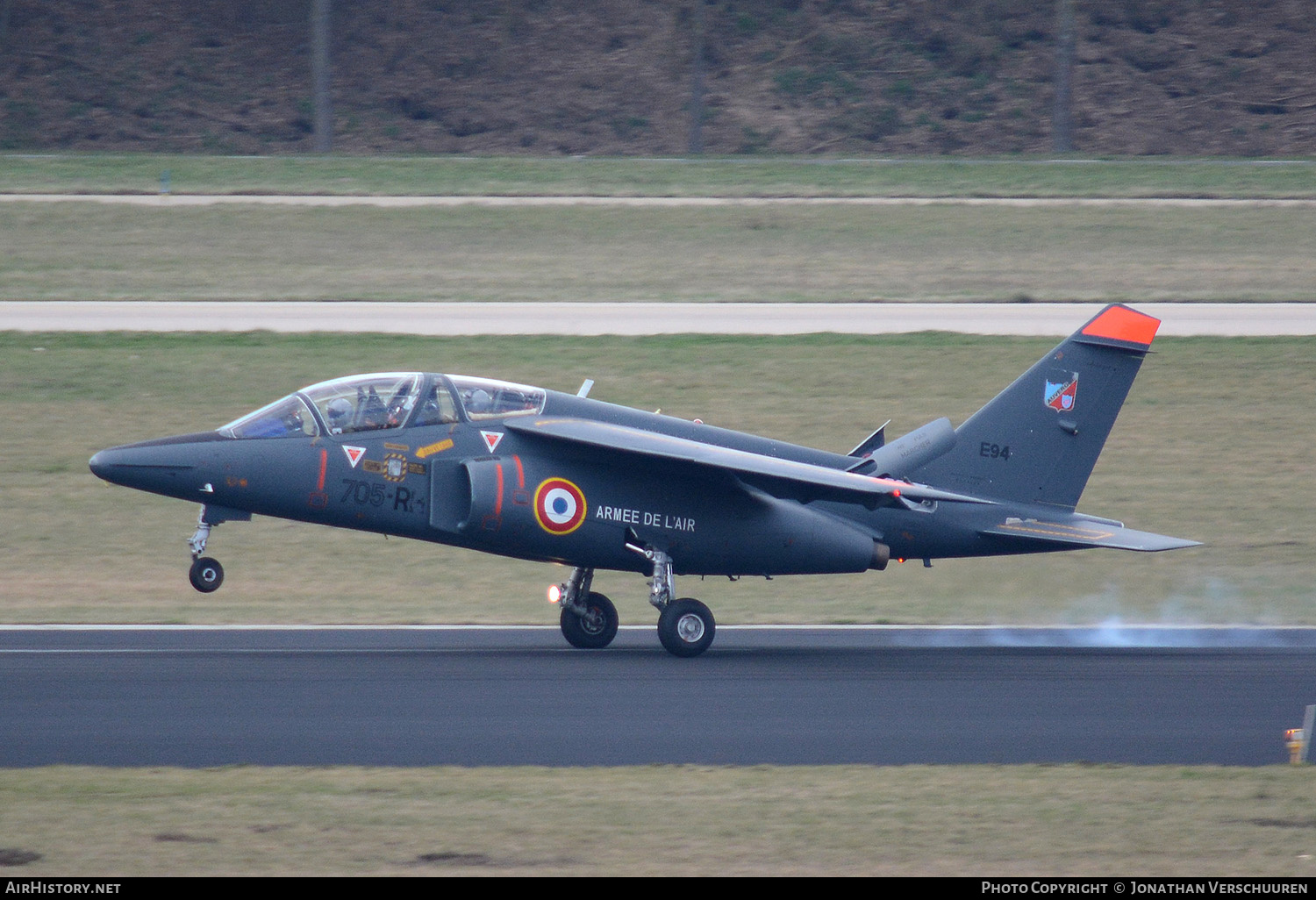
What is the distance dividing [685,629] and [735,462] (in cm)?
181

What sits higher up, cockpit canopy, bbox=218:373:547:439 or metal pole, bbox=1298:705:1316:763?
cockpit canopy, bbox=218:373:547:439

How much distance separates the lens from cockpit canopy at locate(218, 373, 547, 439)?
46.5ft

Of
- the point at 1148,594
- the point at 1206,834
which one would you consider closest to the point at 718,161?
the point at 1148,594

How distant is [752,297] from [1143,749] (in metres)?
19.8

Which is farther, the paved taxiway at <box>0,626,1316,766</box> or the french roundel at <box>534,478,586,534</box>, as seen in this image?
the french roundel at <box>534,478,586,534</box>

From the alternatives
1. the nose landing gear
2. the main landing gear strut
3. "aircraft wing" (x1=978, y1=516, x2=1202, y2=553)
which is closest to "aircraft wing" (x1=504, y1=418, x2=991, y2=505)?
"aircraft wing" (x1=978, y1=516, x2=1202, y2=553)

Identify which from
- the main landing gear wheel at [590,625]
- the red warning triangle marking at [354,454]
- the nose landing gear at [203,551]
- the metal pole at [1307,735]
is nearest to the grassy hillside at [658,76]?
the main landing gear wheel at [590,625]

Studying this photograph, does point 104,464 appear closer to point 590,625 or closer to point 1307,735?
point 590,625

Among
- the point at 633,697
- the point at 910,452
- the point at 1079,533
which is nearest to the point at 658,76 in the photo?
the point at 910,452

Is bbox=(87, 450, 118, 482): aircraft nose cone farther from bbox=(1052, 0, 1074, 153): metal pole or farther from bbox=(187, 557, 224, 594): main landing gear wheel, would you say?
bbox=(1052, 0, 1074, 153): metal pole

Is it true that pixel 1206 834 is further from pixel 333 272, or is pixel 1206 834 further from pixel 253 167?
pixel 253 167

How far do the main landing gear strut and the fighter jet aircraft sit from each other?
0.07 ft

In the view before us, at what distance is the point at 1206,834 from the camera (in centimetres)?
853

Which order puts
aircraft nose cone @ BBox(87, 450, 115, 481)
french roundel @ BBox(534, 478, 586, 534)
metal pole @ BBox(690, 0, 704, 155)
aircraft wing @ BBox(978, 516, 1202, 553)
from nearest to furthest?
aircraft nose cone @ BBox(87, 450, 115, 481)
french roundel @ BBox(534, 478, 586, 534)
aircraft wing @ BBox(978, 516, 1202, 553)
metal pole @ BBox(690, 0, 704, 155)
